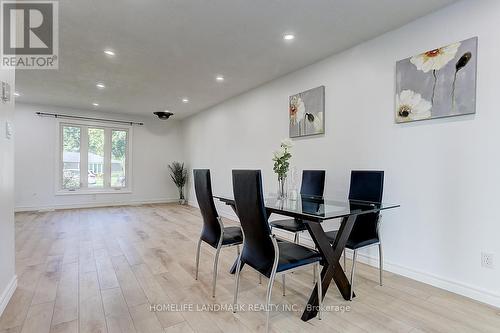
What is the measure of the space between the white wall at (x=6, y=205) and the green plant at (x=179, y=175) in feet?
18.1

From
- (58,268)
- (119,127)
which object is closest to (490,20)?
(58,268)

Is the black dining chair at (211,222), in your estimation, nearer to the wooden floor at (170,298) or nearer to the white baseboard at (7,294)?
the wooden floor at (170,298)

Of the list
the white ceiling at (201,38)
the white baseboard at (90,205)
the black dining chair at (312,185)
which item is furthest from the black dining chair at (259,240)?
the white baseboard at (90,205)

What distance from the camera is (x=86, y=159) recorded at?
682 cm

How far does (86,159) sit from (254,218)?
22.2 feet

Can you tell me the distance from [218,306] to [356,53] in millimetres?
3122

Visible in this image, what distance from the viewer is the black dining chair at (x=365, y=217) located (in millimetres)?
2299

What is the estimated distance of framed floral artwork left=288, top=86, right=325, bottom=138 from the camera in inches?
137

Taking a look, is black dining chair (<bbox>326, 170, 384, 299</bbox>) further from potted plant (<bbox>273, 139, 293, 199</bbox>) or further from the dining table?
potted plant (<bbox>273, 139, 293, 199</bbox>)

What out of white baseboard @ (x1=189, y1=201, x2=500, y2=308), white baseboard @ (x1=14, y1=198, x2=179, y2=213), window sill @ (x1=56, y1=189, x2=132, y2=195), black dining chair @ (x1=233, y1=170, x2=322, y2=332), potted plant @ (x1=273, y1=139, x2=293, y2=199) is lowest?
white baseboard @ (x1=14, y1=198, x2=179, y2=213)

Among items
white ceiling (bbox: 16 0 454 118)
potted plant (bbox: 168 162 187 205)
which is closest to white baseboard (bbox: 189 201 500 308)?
white ceiling (bbox: 16 0 454 118)

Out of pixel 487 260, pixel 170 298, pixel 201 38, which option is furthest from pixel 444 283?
pixel 201 38

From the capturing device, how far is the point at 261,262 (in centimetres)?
176

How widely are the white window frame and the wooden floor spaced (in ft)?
11.1
